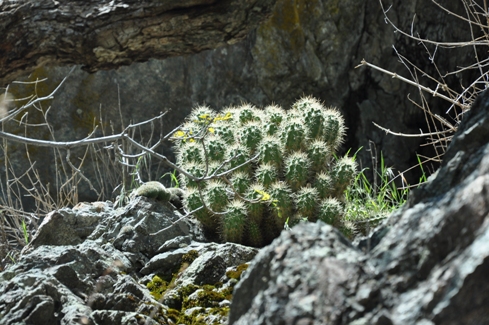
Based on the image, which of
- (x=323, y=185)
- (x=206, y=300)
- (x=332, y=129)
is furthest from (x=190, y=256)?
(x=332, y=129)

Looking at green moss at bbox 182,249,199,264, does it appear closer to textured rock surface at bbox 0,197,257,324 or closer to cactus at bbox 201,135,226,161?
textured rock surface at bbox 0,197,257,324

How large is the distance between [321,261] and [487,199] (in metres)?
0.36

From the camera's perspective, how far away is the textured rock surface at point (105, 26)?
3.04 metres

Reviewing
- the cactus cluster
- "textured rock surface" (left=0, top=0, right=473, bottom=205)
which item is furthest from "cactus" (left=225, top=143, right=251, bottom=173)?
"textured rock surface" (left=0, top=0, right=473, bottom=205)

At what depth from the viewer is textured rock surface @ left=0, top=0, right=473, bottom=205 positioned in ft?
22.6

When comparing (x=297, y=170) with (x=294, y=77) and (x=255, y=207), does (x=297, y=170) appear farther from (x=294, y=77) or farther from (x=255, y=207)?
(x=294, y=77)

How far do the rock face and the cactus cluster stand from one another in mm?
2925

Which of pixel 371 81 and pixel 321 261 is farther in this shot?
pixel 371 81

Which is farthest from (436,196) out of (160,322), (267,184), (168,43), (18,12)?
(267,184)

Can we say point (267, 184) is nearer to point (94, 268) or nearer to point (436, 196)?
point (94, 268)

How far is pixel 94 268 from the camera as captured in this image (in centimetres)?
311

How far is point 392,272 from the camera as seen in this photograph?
144cm

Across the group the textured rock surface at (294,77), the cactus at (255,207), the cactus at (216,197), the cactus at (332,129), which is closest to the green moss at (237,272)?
the cactus at (255,207)

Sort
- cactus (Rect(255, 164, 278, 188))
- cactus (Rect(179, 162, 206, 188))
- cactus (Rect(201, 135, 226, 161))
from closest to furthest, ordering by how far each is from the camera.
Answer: cactus (Rect(255, 164, 278, 188)) → cactus (Rect(179, 162, 206, 188)) → cactus (Rect(201, 135, 226, 161))
